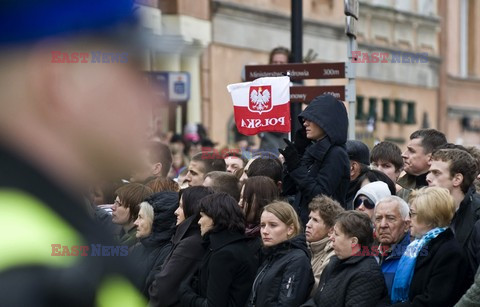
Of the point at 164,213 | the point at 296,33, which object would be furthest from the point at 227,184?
the point at 296,33

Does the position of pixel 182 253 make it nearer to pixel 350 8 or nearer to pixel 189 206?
pixel 189 206

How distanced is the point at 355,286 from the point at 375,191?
1115 mm

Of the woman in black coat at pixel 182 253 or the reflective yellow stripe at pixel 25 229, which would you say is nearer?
the reflective yellow stripe at pixel 25 229

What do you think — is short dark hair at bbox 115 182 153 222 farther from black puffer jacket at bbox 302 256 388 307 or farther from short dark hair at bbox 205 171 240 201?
black puffer jacket at bbox 302 256 388 307

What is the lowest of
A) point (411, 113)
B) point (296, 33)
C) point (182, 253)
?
point (411, 113)

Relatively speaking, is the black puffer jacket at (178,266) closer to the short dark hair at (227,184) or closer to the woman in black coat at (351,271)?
the short dark hair at (227,184)

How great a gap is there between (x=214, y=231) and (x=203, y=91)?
17.0 metres

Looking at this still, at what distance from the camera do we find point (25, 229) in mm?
1033

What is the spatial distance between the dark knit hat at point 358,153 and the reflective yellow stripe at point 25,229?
6.70 metres

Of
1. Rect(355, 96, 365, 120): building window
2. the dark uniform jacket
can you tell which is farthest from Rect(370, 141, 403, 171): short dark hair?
Rect(355, 96, 365, 120): building window

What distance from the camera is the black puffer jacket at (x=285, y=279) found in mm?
6102

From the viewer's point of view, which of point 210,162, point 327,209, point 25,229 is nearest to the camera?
point 25,229

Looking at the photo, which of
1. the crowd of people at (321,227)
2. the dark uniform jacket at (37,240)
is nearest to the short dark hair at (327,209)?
the crowd of people at (321,227)

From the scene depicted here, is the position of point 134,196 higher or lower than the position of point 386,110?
higher
